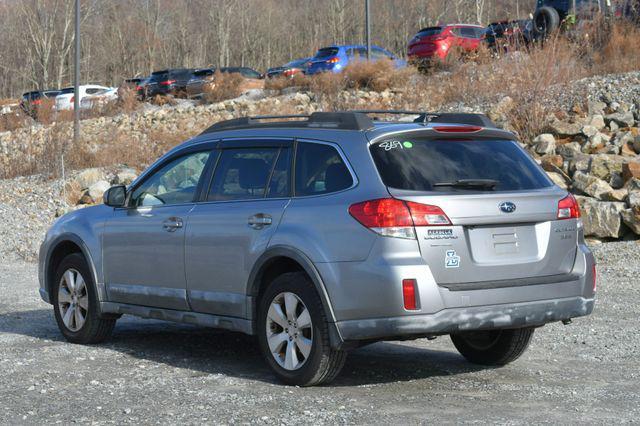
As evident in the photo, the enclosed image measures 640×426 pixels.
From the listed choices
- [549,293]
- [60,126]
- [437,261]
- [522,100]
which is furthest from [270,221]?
[60,126]

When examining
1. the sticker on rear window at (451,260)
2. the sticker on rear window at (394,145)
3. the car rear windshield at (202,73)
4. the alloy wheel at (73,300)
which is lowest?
the alloy wheel at (73,300)

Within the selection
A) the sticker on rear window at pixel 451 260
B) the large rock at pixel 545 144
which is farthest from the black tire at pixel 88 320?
→ the large rock at pixel 545 144

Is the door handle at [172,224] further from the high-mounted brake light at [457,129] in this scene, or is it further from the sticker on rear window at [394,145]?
the high-mounted brake light at [457,129]

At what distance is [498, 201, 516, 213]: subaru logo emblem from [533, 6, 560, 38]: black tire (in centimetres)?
2280

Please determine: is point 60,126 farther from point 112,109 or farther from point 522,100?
point 522,100

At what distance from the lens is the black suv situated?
4550cm

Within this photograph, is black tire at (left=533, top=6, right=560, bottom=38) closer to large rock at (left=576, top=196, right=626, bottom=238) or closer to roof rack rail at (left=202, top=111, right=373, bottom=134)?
large rock at (left=576, top=196, right=626, bottom=238)

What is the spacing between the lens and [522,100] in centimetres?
2330

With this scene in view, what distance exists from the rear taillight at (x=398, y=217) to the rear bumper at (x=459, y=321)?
503 mm

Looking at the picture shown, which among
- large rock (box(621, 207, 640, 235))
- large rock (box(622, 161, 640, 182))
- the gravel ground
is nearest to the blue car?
large rock (box(622, 161, 640, 182))

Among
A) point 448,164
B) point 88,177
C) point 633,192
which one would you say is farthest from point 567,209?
point 88,177

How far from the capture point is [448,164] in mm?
7008

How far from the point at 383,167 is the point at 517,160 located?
1.00 metres

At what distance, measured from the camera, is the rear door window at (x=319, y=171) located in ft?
23.2
